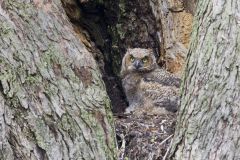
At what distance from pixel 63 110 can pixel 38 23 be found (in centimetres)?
61

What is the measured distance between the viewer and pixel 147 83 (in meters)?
5.13

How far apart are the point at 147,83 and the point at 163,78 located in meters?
0.18

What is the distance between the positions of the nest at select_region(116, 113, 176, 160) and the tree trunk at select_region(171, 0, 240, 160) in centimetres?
32

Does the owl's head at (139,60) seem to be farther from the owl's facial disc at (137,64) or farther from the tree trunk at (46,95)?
the tree trunk at (46,95)

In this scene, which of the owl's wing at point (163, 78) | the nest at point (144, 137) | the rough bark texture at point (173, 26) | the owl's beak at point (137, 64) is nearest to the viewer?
the nest at point (144, 137)

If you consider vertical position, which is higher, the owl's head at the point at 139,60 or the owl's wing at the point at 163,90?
the owl's head at the point at 139,60

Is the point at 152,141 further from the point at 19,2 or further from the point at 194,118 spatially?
the point at 19,2

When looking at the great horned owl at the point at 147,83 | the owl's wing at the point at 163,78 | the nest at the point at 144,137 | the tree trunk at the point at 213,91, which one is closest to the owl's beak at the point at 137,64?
the great horned owl at the point at 147,83

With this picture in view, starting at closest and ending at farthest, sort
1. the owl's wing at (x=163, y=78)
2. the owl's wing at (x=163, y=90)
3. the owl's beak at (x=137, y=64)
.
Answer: the owl's wing at (x=163, y=90) < the owl's wing at (x=163, y=78) < the owl's beak at (x=137, y=64)

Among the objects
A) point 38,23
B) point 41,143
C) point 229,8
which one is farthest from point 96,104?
point 229,8

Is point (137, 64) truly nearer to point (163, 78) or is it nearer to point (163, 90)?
point (163, 78)

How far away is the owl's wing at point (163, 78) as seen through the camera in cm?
489

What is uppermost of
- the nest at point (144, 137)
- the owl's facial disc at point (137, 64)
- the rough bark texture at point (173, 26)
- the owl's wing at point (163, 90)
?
the rough bark texture at point (173, 26)

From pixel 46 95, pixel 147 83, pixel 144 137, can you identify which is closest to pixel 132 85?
pixel 147 83
